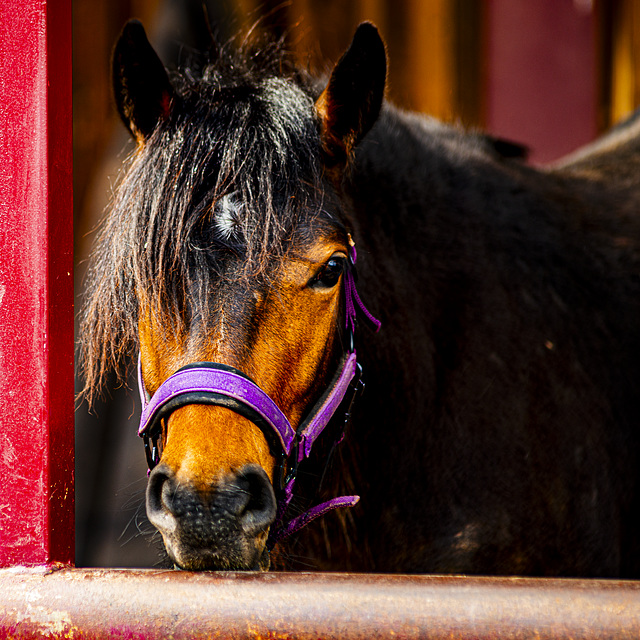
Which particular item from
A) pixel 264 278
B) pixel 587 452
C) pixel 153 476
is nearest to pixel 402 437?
pixel 587 452

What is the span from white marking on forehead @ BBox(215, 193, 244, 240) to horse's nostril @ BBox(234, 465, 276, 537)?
0.40 meters

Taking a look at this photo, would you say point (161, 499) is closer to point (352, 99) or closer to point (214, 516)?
point (214, 516)

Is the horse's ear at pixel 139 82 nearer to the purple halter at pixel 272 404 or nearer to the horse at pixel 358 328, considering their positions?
the horse at pixel 358 328

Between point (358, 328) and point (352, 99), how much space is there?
481 mm

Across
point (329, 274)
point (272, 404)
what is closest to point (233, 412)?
point (272, 404)

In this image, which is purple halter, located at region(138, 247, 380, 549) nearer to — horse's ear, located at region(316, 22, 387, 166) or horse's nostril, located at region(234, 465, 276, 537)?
horse's nostril, located at region(234, 465, 276, 537)

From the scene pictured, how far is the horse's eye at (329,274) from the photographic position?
1183 millimetres

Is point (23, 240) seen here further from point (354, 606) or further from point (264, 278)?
point (354, 606)

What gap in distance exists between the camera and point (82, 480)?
9.43 ft

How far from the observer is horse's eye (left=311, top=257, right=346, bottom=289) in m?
1.18

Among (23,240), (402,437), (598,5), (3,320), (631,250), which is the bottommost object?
(402,437)

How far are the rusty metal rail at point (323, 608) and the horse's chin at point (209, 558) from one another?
15cm

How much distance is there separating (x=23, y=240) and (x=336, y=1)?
356cm

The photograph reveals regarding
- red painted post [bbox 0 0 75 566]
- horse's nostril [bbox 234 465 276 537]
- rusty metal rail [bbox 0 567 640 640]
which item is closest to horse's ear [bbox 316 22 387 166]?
red painted post [bbox 0 0 75 566]
